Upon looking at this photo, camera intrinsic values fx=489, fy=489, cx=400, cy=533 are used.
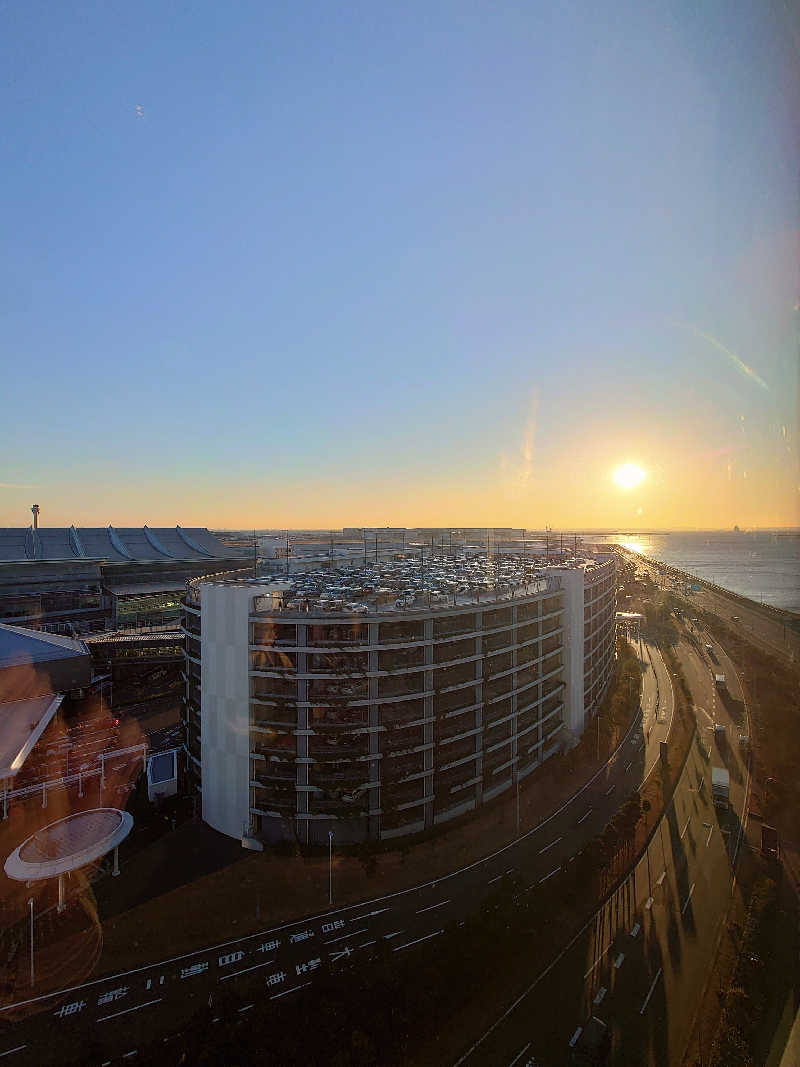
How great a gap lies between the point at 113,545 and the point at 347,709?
32814 millimetres

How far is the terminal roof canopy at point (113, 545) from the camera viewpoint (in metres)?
33.7

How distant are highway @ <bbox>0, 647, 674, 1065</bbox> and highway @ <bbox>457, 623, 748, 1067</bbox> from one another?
1693mm

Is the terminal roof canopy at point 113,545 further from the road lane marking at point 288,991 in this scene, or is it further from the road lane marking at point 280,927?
the road lane marking at point 288,991

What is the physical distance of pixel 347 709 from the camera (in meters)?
12.7

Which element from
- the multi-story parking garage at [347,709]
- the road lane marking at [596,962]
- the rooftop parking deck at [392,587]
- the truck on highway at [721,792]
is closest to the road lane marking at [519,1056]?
the road lane marking at [596,962]

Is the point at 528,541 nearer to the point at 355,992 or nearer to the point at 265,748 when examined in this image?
the point at 265,748

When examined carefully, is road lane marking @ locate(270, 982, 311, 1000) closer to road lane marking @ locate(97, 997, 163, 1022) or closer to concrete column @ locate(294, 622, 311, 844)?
road lane marking @ locate(97, 997, 163, 1022)

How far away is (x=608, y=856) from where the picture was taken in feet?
37.9

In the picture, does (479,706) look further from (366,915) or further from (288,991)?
(288,991)

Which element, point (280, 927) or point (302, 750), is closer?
point (280, 927)

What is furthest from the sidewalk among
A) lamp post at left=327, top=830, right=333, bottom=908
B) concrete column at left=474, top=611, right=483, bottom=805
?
concrete column at left=474, top=611, right=483, bottom=805

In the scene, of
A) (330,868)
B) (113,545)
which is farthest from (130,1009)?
(113,545)

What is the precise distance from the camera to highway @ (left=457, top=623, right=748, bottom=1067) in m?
7.62

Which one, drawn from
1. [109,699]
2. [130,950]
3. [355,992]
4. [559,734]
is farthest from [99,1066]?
[109,699]
